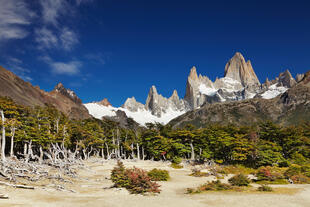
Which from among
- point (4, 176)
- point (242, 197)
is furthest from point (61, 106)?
point (242, 197)

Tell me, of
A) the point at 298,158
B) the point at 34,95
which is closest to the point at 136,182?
the point at 298,158

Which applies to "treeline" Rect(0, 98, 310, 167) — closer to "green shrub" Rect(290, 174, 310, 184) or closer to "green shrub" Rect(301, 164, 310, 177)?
"green shrub" Rect(301, 164, 310, 177)

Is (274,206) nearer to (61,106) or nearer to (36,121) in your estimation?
(36,121)

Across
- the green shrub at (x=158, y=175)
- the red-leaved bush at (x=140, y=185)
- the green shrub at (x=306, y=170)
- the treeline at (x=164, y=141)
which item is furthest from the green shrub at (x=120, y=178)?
the green shrub at (x=306, y=170)

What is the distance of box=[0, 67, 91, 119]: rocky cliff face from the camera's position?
109294 millimetres

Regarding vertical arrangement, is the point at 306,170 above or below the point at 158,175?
below

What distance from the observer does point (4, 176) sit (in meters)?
19.0

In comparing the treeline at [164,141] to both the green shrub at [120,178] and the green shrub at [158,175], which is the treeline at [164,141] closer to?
the green shrub at [120,178]

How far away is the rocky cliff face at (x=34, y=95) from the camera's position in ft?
359

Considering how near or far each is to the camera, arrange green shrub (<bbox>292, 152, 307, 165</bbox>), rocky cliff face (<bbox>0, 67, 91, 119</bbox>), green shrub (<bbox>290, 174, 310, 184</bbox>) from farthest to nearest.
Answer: rocky cliff face (<bbox>0, 67, 91, 119</bbox>) < green shrub (<bbox>292, 152, 307, 165</bbox>) < green shrub (<bbox>290, 174, 310, 184</bbox>)

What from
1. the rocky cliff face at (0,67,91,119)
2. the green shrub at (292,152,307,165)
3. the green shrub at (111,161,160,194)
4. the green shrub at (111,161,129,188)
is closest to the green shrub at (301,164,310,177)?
the green shrub at (292,152,307,165)

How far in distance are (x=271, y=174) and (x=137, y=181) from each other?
55.5 ft

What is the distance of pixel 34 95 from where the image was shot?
143 meters

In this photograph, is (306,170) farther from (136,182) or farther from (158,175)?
(136,182)
